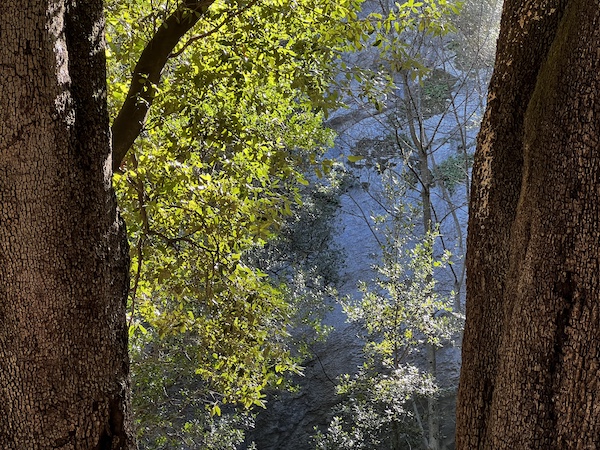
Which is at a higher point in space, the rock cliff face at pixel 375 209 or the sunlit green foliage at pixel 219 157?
the rock cliff face at pixel 375 209

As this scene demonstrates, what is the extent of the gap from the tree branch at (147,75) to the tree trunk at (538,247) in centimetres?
158

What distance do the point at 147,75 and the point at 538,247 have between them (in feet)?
6.40

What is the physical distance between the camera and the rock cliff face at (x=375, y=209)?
35.3 ft

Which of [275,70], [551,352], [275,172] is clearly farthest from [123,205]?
[551,352]

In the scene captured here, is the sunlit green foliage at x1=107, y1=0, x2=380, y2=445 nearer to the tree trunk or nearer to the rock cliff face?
the tree trunk

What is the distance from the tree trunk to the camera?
150 cm

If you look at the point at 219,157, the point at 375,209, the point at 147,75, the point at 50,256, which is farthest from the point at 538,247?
the point at 375,209

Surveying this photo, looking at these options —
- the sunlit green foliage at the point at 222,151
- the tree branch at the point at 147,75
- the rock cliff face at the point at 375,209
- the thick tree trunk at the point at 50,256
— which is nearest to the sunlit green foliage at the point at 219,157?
the sunlit green foliage at the point at 222,151

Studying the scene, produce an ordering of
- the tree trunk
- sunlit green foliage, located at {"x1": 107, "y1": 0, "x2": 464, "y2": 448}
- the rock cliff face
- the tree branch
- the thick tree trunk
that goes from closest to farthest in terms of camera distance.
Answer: the tree trunk → the thick tree trunk → the tree branch → sunlit green foliage, located at {"x1": 107, "y1": 0, "x2": 464, "y2": 448} → the rock cliff face

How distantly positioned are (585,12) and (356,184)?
1178cm

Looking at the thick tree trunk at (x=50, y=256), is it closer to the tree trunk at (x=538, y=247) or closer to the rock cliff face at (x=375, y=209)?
the tree trunk at (x=538, y=247)

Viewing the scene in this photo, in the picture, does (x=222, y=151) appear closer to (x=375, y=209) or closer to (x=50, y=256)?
(x=50, y=256)

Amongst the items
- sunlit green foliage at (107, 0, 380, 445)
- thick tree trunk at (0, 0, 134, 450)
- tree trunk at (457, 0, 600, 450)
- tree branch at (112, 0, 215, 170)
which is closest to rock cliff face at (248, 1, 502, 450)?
sunlit green foliage at (107, 0, 380, 445)

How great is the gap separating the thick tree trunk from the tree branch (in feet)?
3.31
